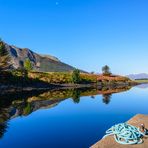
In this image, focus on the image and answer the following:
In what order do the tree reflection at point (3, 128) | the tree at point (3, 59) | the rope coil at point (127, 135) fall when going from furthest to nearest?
1. the tree at point (3, 59)
2. the tree reflection at point (3, 128)
3. the rope coil at point (127, 135)

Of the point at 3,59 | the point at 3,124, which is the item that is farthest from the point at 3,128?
the point at 3,59

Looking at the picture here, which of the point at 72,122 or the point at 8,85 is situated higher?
the point at 8,85

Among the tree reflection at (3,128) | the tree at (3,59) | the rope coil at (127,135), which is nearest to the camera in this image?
the rope coil at (127,135)

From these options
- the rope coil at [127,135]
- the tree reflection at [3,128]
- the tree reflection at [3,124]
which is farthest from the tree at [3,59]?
the rope coil at [127,135]

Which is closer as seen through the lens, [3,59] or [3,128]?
[3,128]

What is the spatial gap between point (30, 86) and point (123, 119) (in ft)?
364

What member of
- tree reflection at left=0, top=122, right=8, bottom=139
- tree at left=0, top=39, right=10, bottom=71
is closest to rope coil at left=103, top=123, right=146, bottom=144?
tree reflection at left=0, top=122, right=8, bottom=139

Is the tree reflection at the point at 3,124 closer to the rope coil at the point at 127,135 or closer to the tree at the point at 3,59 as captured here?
A: the rope coil at the point at 127,135

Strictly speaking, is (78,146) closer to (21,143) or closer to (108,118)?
(21,143)

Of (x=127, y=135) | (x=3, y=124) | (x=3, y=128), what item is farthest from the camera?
(x=3, y=124)

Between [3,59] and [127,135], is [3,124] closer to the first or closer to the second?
[127,135]

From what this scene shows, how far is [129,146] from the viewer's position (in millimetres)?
25609

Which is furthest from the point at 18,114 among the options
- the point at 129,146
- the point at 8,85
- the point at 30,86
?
the point at 30,86

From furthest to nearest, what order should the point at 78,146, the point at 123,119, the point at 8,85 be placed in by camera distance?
1. the point at 8,85
2. the point at 123,119
3. the point at 78,146
